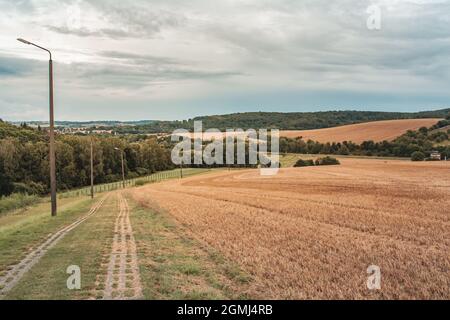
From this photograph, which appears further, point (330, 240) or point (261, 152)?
point (261, 152)

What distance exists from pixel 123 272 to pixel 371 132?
99.3 m

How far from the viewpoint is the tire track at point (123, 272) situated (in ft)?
33.0

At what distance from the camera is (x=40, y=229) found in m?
22.5

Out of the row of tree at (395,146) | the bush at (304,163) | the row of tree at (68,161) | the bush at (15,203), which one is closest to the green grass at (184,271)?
the bush at (15,203)

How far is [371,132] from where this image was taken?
105 m

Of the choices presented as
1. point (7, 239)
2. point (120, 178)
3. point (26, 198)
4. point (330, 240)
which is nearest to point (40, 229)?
point (7, 239)

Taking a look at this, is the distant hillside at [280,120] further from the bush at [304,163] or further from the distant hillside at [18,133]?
the bush at [304,163]

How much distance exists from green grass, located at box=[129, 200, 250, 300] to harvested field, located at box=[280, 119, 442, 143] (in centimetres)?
8477

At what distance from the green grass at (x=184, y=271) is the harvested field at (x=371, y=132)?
84.8m

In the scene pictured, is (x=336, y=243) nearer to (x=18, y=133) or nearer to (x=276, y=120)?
(x=18, y=133)

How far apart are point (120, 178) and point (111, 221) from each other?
108 m
